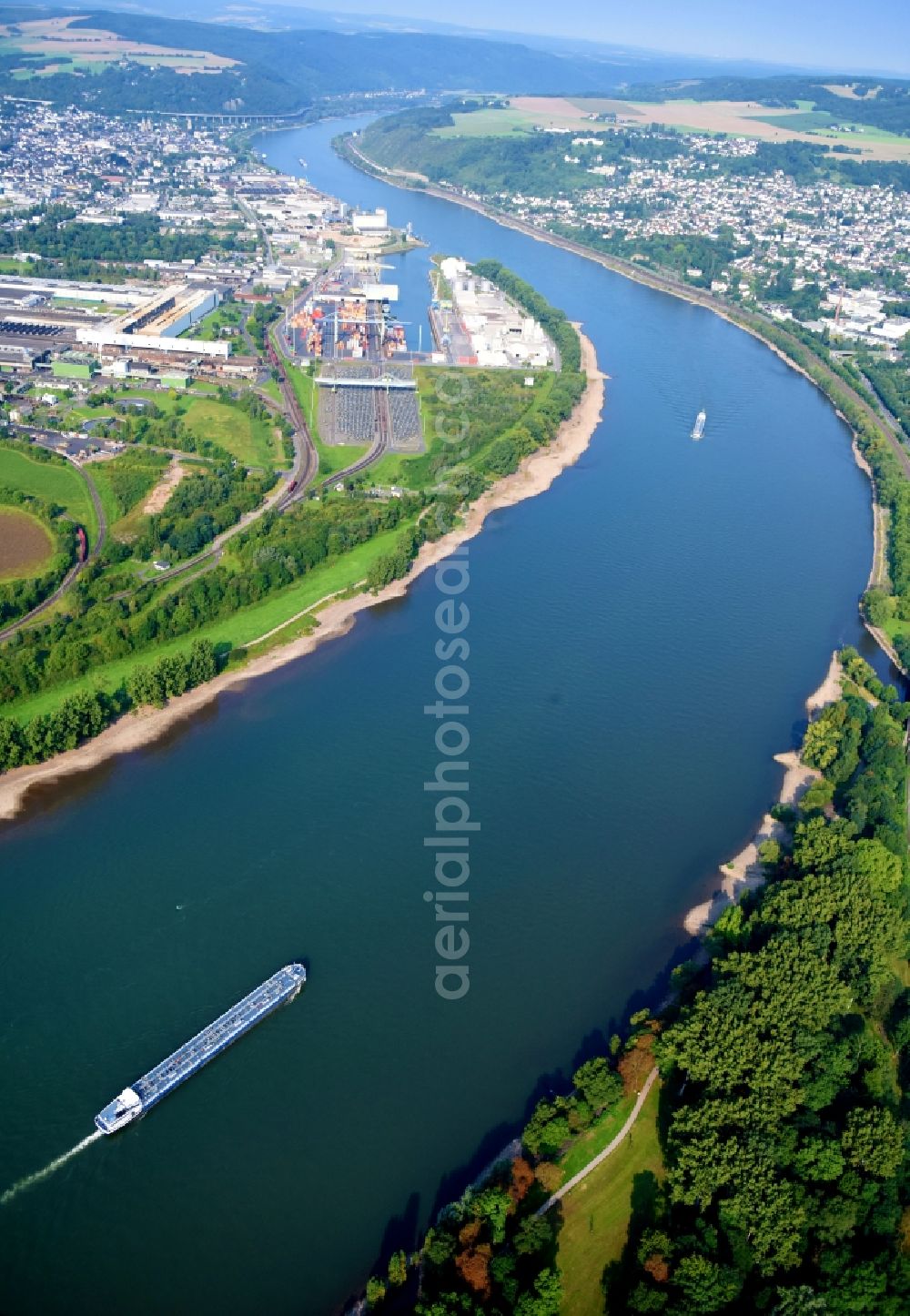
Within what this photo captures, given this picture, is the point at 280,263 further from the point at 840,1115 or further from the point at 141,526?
the point at 840,1115

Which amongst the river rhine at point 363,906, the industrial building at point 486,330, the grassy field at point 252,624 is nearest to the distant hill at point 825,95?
the industrial building at point 486,330

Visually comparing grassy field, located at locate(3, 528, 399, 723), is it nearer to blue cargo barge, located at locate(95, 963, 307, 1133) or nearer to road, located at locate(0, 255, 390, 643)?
road, located at locate(0, 255, 390, 643)

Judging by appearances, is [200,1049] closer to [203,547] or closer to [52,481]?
[203,547]

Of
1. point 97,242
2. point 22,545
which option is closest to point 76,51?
point 97,242

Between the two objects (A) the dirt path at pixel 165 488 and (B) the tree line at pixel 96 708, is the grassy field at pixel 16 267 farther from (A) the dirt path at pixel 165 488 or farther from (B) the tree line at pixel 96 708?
(B) the tree line at pixel 96 708

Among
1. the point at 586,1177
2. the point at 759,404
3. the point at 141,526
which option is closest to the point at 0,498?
the point at 141,526
